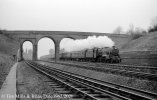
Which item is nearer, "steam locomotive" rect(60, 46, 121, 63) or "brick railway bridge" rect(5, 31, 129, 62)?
"steam locomotive" rect(60, 46, 121, 63)

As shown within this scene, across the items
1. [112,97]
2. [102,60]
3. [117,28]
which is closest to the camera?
[112,97]

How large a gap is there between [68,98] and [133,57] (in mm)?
23574

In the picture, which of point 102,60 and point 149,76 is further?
point 102,60

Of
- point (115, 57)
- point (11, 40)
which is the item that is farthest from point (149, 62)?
point (11, 40)

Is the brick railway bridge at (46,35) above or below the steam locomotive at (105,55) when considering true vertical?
above

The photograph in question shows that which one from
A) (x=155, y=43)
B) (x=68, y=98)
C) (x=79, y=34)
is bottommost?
(x=68, y=98)

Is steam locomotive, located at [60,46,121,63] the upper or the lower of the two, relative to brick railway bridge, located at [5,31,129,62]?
lower

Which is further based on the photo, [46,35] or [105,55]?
[46,35]

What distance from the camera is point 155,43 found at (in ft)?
123

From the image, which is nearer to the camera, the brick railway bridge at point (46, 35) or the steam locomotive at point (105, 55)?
the steam locomotive at point (105, 55)

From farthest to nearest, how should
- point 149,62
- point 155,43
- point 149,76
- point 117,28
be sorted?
point 117,28 < point 155,43 < point 149,62 < point 149,76

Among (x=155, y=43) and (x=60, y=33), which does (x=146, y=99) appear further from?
(x=60, y=33)

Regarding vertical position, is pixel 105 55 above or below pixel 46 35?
below

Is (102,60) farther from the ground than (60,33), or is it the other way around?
(60,33)
